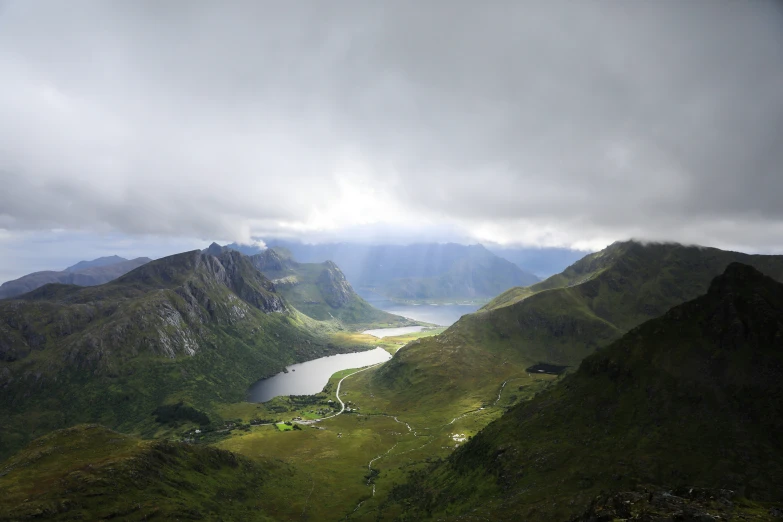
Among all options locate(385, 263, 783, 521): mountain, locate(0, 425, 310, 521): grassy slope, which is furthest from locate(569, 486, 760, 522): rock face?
locate(0, 425, 310, 521): grassy slope

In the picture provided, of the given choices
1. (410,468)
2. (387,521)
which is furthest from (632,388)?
(410,468)

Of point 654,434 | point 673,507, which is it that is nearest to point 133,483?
point 673,507

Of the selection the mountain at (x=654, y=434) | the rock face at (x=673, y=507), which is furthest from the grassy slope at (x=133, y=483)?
the rock face at (x=673, y=507)

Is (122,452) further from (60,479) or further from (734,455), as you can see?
(734,455)

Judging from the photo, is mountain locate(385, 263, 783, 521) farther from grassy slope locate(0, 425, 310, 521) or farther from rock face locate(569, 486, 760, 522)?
grassy slope locate(0, 425, 310, 521)

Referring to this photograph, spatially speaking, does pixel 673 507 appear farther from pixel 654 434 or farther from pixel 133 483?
pixel 133 483
